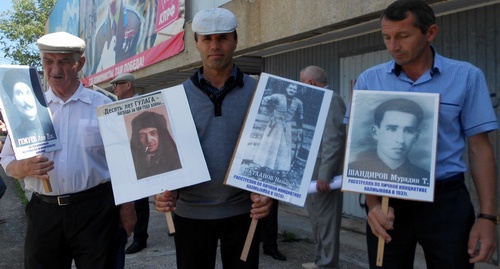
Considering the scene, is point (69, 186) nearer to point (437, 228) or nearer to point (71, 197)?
point (71, 197)

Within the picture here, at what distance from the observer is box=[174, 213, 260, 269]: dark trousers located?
2480mm

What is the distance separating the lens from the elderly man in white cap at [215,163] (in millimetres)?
2451

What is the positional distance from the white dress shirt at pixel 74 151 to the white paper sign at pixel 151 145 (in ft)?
1.29

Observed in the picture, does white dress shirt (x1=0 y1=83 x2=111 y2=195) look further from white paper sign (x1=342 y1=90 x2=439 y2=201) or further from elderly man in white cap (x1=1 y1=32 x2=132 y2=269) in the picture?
white paper sign (x1=342 y1=90 x2=439 y2=201)

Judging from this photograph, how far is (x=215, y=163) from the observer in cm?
245

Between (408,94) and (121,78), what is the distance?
14.1 feet

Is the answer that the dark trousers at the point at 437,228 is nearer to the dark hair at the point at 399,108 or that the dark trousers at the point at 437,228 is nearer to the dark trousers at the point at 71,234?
the dark hair at the point at 399,108

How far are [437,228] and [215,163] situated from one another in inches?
43.5

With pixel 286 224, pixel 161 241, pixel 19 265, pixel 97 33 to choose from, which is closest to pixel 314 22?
pixel 286 224

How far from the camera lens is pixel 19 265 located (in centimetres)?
551

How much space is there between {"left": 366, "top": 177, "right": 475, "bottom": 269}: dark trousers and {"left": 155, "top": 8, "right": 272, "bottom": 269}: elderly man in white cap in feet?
2.35

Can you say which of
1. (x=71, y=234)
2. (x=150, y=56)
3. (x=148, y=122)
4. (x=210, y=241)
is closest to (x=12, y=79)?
(x=148, y=122)

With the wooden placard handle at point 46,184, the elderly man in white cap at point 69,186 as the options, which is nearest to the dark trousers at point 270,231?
the elderly man in white cap at point 69,186

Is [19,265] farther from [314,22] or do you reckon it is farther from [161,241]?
[314,22]
